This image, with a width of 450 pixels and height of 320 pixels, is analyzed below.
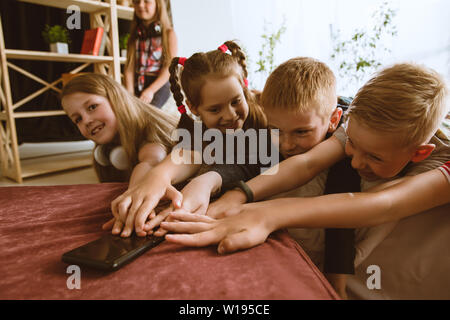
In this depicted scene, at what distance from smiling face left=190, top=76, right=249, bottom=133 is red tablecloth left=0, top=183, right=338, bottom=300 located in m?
0.60

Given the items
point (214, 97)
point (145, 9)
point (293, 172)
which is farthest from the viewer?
point (145, 9)

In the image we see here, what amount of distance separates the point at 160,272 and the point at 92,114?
41.3 inches

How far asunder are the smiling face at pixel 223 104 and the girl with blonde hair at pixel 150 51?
1150 millimetres

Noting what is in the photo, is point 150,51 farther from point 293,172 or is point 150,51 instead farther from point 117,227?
point 117,227

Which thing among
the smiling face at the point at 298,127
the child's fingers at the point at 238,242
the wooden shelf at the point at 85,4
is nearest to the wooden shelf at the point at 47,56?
the wooden shelf at the point at 85,4

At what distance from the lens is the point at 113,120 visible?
1361 mm

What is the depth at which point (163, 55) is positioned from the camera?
2.29m

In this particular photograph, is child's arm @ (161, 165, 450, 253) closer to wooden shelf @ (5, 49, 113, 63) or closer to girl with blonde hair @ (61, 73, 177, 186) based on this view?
girl with blonde hair @ (61, 73, 177, 186)

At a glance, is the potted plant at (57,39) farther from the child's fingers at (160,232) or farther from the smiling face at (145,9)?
the child's fingers at (160,232)

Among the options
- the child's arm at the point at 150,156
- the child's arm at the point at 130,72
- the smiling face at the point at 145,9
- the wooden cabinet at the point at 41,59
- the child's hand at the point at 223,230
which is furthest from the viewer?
the child's arm at the point at 130,72

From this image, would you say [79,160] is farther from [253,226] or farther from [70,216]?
[253,226]

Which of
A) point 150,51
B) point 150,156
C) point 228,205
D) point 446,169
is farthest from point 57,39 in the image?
point 446,169

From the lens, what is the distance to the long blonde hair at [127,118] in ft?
4.33
